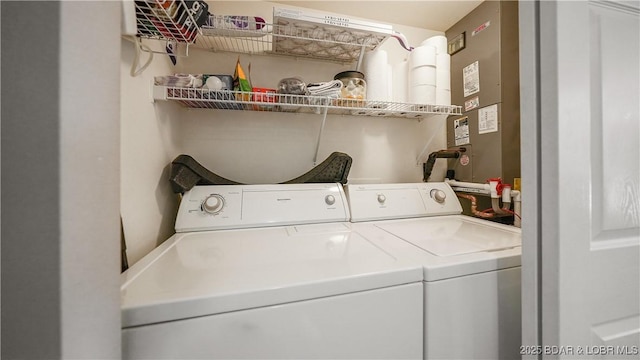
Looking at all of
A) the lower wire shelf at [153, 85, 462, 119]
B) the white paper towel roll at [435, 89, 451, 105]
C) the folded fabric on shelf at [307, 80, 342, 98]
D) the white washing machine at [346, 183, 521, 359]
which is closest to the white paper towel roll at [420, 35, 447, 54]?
the white paper towel roll at [435, 89, 451, 105]

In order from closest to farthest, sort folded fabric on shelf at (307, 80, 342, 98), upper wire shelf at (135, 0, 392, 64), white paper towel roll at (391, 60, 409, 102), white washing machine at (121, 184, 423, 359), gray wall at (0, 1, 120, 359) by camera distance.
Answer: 1. gray wall at (0, 1, 120, 359)
2. white washing machine at (121, 184, 423, 359)
3. upper wire shelf at (135, 0, 392, 64)
4. folded fabric on shelf at (307, 80, 342, 98)
5. white paper towel roll at (391, 60, 409, 102)

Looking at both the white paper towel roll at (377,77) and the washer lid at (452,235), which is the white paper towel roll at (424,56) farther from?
the washer lid at (452,235)

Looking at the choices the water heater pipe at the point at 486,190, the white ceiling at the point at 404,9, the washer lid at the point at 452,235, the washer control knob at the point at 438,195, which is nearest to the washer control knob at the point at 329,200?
the washer lid at the point at 452,235

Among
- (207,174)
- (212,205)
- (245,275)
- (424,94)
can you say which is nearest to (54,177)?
(245,275)

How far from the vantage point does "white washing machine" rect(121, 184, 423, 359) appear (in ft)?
1.53

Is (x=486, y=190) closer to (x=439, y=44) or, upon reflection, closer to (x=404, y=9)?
(x=439, y=44)

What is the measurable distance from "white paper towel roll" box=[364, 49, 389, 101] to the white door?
0.71 m

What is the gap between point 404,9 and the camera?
1.54m

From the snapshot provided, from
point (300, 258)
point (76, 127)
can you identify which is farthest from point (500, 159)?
point (76, 127)

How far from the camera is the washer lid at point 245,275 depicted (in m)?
0.47

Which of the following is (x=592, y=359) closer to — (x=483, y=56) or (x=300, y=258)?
(x=300, y=258)

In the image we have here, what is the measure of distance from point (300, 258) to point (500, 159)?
139 cm

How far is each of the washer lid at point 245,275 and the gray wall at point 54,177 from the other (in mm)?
129

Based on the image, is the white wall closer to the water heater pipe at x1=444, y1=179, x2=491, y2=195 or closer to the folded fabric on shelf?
the water heater pipe at x1=444, y1=179, x2=491, y2=195
